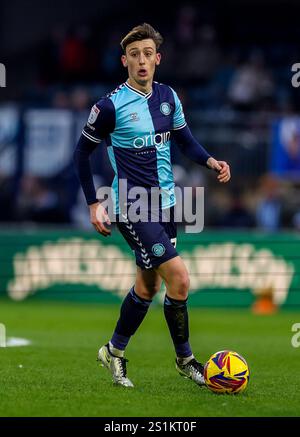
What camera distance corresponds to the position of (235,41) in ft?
74.5

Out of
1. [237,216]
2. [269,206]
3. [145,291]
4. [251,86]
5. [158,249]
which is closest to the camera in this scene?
[158,249]

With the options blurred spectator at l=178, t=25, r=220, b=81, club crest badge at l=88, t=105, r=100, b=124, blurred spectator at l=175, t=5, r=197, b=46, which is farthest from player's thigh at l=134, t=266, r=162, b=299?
blurred spectator at l=175, t=5, r=197, b=46

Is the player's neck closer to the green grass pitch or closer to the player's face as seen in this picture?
the player's face

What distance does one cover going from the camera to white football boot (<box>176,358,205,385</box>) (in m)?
7.92

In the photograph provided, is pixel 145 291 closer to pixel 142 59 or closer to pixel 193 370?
pixel 193 370

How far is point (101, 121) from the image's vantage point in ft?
25.8

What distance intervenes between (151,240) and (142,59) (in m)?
1.34

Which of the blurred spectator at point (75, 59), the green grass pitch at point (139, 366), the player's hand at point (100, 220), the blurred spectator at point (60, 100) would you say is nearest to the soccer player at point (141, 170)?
the player's hand at point (100, 220)

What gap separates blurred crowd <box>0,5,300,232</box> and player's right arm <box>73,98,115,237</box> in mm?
8616

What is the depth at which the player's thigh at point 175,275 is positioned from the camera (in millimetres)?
7703

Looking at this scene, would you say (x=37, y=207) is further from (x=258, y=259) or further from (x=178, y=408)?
(x=178, y=408)

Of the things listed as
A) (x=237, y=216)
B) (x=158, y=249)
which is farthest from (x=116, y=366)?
(x=237, y=216)

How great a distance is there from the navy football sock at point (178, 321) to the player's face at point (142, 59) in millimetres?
1652
